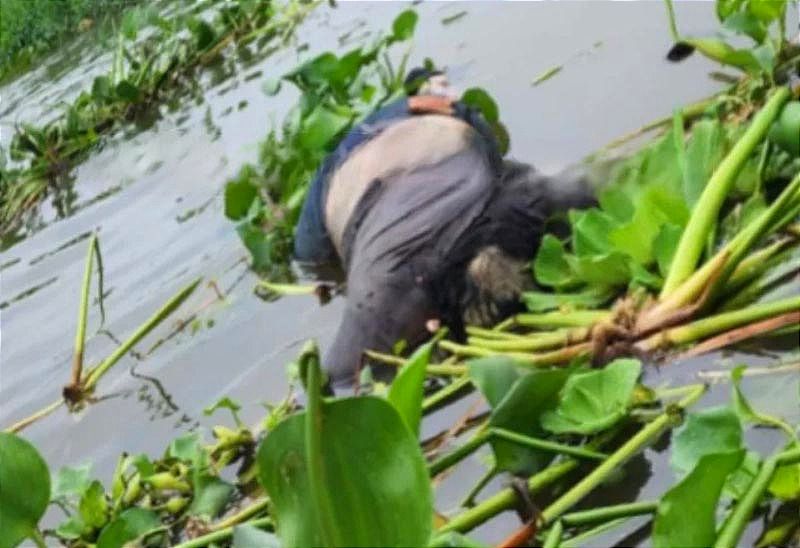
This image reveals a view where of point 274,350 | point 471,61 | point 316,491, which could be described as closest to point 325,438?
point 316,491

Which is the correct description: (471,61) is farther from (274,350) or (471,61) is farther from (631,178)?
(631,178)

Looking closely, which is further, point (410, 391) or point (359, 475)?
point (410, 391)

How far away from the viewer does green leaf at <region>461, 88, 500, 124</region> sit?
8.45ft

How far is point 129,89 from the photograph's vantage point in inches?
195

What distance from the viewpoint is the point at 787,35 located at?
2572 millimetres

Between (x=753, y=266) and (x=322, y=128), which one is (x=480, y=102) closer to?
(x=322, y=128)

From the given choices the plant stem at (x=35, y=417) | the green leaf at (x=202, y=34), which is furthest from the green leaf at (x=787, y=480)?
the green leaf at (x=202, y=34)

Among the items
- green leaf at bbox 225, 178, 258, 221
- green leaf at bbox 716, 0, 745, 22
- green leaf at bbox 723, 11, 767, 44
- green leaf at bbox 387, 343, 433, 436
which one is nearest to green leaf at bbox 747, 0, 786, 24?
green leaf at bbox 723, 11, 767, 44

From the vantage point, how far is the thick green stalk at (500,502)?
1291 mm

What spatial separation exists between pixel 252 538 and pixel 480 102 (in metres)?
1.62

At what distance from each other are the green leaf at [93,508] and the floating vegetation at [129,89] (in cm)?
274

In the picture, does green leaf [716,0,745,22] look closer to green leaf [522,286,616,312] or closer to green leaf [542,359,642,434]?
green leaf [522,286,616,312]

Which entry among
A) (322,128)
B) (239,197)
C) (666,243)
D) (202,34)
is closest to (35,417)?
(239,197)

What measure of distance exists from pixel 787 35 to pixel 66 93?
13.2 feet
